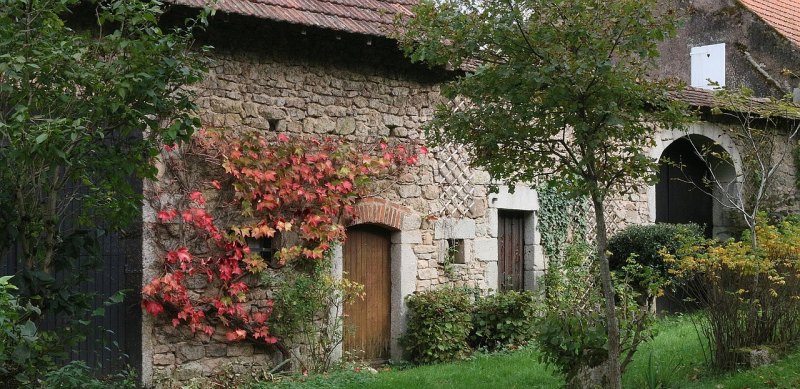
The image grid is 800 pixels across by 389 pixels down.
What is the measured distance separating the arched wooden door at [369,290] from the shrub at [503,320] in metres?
1.09

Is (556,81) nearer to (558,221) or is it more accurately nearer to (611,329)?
(611,329)

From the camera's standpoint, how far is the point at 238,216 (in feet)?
30.2

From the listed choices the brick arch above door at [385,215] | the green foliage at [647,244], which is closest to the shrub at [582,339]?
the brick arch above door at [385,215]

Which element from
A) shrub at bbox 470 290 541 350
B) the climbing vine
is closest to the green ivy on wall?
shrub at bbox 470 290 541 350

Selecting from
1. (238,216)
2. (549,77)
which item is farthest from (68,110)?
(238,216)

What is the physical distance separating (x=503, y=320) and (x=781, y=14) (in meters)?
10.1

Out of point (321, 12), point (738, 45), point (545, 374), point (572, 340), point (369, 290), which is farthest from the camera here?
point (738, 45)

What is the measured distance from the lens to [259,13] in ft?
28.7

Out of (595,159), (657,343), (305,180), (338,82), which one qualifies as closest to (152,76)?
(595,159)

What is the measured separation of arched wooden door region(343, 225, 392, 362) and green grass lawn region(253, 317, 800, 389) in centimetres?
58

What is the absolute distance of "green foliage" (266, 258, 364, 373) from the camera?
9.32 meters

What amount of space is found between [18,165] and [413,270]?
575 cm

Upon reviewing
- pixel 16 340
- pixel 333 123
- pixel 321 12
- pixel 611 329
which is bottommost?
pixel 611 329

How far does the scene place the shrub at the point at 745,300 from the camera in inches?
306
